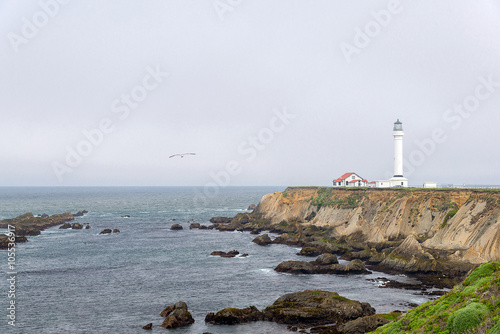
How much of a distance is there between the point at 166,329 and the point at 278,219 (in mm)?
74664

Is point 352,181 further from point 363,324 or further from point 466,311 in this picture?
point 466,311

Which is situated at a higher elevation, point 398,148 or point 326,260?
point 398,148

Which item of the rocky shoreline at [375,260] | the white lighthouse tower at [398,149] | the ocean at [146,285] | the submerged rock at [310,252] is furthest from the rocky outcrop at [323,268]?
the white lighthouse tower at [398,149]

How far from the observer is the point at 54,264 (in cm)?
6091

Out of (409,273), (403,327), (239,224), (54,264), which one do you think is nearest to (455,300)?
(403,327)

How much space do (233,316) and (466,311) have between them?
21444 mm

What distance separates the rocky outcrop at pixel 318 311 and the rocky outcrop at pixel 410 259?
1885 centimetres

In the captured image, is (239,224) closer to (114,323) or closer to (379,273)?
(379,273)

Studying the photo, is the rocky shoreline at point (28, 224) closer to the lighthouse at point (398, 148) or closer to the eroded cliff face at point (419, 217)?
the eroded cliff face at point (419, 217)

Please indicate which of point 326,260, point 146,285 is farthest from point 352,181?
point 146,285

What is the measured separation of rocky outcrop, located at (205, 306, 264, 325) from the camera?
117ft

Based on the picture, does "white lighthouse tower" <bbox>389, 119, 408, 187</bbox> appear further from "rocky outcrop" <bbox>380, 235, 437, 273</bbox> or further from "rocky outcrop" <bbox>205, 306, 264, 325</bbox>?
"rocky outcrop" <bbox>205, 306, 264, 325</bbox>

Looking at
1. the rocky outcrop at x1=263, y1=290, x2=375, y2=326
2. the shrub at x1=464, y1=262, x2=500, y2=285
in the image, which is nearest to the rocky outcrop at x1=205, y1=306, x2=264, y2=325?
the rocky outcrop at x1=263, y1=290, x2=375, y2=326

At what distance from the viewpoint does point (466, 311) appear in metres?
18.7
